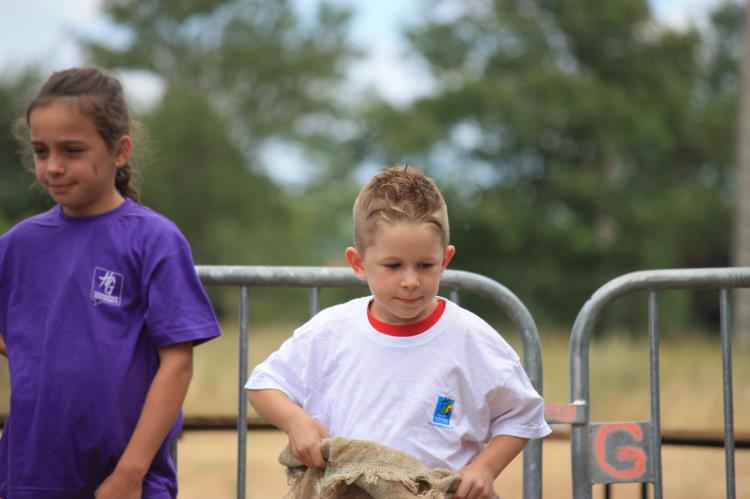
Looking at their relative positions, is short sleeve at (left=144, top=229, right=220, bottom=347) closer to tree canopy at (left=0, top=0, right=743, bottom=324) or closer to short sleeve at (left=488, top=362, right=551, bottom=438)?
short sleeve at (left=488, top=362, right=551, bottom=438)

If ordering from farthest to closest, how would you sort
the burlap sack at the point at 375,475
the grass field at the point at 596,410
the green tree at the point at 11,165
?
1. the green tree at the point at 11,165
2. the grass field at the point at 596,410
3. the burlap sack at the point at 375,475

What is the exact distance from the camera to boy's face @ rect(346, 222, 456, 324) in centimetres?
268

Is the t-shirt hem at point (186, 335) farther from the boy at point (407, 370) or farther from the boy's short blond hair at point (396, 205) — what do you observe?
the boy's short blond hair at point (396, 205)

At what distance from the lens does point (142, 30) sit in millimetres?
33156

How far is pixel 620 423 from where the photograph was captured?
3709 millimetres

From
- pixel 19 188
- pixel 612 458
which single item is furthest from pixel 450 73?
pixel 612 458

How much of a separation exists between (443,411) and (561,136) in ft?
67.7

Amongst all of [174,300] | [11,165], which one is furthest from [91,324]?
[11,165]

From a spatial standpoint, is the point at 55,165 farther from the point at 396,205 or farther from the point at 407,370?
the point at 407,370

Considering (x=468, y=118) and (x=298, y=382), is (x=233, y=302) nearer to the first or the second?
(x=468, y=118)

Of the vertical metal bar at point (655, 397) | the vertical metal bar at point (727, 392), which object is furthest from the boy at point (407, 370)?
the vertical metal bar at point (727, 392)

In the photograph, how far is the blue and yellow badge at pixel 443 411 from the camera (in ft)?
9.00

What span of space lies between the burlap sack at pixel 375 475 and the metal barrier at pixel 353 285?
1056 millimetres

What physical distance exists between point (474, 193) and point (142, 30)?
14.5 meters
